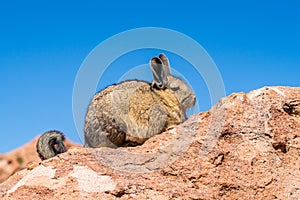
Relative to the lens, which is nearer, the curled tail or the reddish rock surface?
the reddish rock surface

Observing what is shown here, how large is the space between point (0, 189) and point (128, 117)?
3233 mm

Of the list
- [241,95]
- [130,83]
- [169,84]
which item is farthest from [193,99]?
[241,95]

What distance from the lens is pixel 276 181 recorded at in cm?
554

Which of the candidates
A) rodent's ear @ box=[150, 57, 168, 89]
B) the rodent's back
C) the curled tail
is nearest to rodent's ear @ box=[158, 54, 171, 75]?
rodent's ear @ box=[150, 57, 168, 89]

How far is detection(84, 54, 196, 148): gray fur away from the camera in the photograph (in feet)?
28.0

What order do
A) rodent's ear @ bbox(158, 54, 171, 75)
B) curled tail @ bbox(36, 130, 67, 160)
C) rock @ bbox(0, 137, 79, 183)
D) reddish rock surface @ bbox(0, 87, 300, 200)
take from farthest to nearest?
1. rock @ bbox(0, 137, 79, 183)
2. rodent's ear @ bbox(158, 54, 171, 75)
3. curled tail @ bbox(36, 130, 67, 160)
4. reddish rock surface @ bbox(0, 87, 300, 200)

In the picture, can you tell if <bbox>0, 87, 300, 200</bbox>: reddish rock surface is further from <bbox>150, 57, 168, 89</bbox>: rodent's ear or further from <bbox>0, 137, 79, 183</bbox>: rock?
<bbox>0, 137, 79, 183</bbox>: rock

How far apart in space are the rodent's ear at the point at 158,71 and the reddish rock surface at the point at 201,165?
145 inches

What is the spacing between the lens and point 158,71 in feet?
32.9

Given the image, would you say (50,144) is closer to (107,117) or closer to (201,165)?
(107,117)

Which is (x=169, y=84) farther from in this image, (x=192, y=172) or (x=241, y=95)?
(x=192, y=172)

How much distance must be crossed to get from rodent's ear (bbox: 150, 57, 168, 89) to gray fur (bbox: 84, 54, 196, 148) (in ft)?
0.74

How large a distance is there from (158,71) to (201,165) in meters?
4.52

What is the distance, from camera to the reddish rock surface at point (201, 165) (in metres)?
5.40
